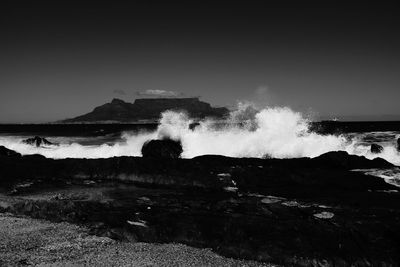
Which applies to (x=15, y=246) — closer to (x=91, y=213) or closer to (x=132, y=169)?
(x=91, y=213)

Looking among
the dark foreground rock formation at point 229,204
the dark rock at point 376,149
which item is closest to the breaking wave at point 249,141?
the dark rock at point 376,149

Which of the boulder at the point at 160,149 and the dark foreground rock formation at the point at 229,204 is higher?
the boulder at the point at 160,149

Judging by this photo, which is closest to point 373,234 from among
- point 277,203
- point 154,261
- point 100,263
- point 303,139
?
point 277,203

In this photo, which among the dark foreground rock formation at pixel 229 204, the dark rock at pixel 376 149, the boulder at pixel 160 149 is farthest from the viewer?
the dark rock at pixel 376 149

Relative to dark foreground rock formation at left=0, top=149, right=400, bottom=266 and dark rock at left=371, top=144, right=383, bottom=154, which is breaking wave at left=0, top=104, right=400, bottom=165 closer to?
dark rock at left=371, top=144, right=383, bottom=154

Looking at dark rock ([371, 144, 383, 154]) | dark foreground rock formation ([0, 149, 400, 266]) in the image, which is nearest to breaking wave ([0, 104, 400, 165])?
dark rock ([371, 144, 383, 154])

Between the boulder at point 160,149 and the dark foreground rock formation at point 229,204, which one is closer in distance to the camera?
the dark foreground rock formation at point 229,204

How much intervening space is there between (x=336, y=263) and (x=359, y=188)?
7.56 metres

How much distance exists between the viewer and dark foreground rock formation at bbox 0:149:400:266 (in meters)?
9.12

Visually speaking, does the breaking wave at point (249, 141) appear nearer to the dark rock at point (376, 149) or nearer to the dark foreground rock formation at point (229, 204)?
the dark rock at point (376, 149)

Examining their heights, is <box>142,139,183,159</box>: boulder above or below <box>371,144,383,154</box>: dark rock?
above

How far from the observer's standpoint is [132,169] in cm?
1744

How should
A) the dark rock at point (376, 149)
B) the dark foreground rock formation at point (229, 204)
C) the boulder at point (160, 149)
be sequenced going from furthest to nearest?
the dark rock at point (376, 149) < the boulder at point (160, 149) < the dark foreground rock formation at point (229, 204)

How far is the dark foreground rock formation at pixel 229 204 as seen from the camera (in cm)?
912
